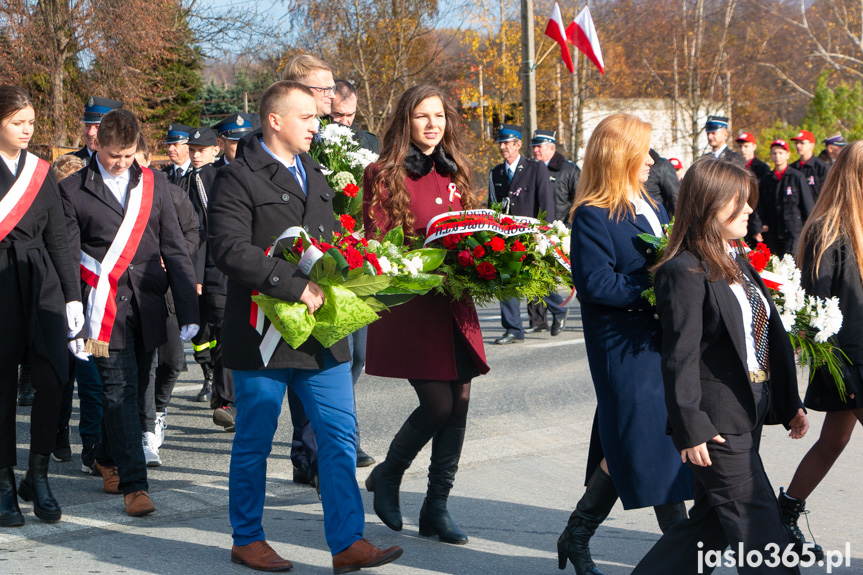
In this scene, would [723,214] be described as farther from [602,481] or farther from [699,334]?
[602,481]

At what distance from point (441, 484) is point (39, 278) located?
2.26 metres

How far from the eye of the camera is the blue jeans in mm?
3924

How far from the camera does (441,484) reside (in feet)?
14.6

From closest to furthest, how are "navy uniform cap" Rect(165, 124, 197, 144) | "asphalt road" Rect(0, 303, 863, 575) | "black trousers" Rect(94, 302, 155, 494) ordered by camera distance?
1. "asphalt road" Rect(0, 303, 863, 575)
2. "black trousers" Rect(94, 302, 155, 494)
3. "navy uniform cap" Rect(165, 124, 197, 144)

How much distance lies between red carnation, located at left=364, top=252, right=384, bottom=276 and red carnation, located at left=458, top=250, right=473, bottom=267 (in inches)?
24.7

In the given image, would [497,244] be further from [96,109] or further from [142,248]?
[96,109]

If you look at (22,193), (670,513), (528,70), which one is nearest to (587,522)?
(670,513)

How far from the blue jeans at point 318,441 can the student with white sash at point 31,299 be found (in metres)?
1.29

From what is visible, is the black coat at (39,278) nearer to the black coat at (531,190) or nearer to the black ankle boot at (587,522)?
the black ankle boot at (587,522)

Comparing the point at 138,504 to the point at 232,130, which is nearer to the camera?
the point at 138,504

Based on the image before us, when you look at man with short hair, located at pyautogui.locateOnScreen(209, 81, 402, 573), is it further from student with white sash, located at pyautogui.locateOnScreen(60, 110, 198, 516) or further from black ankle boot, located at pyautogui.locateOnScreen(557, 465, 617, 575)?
student with white sash, located at pyautogui.locateOnScreen(60, 110, 198, 516)

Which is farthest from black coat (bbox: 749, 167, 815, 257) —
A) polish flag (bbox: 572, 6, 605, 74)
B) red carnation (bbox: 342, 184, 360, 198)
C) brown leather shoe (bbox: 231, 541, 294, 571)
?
brown leather shoe (bbox: 231, 541, 294, 571)

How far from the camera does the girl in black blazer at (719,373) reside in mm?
3094

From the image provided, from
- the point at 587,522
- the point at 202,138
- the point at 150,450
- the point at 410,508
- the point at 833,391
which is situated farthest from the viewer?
the point at 202,138
